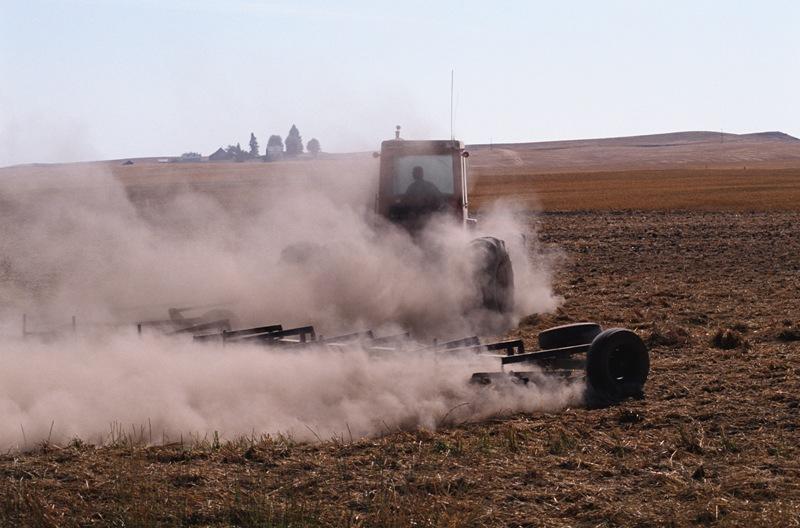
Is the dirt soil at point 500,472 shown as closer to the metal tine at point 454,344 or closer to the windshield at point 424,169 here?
the metal tine at point 454,344

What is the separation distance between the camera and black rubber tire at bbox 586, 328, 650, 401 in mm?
9156

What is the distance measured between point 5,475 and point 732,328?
9.17 m

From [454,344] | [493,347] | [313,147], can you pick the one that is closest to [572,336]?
[493,347]

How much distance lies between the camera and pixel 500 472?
6.78 metres

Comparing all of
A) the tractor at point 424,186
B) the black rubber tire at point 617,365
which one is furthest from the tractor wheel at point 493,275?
the black rubber tire at point 617,365

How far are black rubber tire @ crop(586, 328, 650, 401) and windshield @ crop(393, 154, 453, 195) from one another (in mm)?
6347

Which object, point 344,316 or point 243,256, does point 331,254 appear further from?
point 243,256

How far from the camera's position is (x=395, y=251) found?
1466cm

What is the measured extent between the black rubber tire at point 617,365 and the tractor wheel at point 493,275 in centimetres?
488

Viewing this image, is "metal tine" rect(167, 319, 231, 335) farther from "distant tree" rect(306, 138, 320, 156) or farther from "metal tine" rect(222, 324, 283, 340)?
"distant tree" rect(306, 138, 320, 156)

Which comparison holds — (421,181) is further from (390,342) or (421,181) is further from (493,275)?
(390,342)

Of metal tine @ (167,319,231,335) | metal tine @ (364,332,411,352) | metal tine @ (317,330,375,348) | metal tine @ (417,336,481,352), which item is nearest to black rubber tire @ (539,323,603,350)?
metal tine @ (417,336,481,352)

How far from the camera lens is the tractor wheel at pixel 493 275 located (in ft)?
46.8

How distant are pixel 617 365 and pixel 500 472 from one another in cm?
304
